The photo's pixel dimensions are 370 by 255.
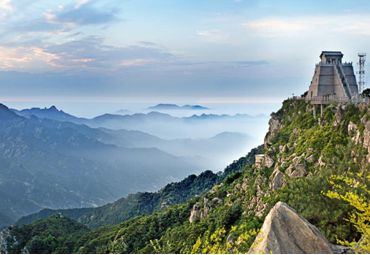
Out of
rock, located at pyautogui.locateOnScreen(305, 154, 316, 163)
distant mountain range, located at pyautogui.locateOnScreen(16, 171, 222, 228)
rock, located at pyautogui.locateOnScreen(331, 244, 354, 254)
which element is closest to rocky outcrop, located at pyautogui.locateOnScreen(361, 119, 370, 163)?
rock, located at pyautogui.locateOnScreen(305, 154, 316, 163)

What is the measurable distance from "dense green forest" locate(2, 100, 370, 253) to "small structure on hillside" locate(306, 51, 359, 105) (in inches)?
56.0

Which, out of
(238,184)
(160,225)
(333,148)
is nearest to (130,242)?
(160,225)

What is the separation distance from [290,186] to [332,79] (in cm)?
1521

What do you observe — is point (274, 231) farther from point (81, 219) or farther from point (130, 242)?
point (81, 219)

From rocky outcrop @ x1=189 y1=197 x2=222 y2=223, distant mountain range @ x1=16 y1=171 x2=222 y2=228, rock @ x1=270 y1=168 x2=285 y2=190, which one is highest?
rock @ x1=270 y1=168 x2=285 y2=190

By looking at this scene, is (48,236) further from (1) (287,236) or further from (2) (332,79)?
(1) (287,236)

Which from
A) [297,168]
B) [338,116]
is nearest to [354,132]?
[338,116]

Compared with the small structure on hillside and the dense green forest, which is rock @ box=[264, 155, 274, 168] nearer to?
the dense green forest

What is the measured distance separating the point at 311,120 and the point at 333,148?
21.2 feet

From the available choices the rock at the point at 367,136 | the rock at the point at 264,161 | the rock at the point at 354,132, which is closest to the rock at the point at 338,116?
the rock at the point at 354,132

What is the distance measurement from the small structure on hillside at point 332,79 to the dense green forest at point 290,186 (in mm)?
1422

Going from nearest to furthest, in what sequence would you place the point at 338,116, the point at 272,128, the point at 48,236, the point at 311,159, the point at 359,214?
the point at 359,214 → the point at 311,159 → the point at 338,116 → the point at 272,128 → the point at 48,236

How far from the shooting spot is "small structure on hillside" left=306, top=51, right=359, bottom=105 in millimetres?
32188

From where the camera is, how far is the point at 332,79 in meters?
33.2
